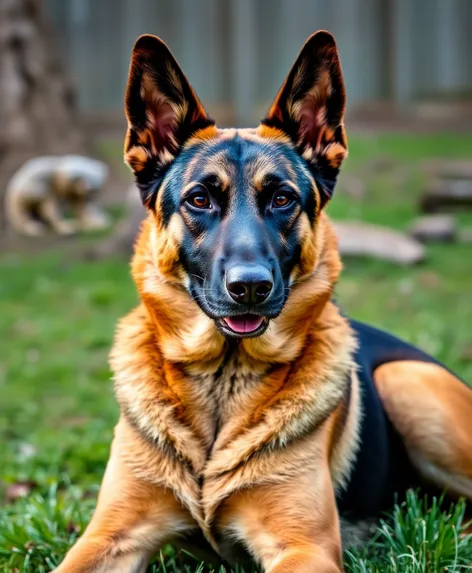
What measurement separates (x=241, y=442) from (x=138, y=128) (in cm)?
112

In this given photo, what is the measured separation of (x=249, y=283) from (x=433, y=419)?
110 cm

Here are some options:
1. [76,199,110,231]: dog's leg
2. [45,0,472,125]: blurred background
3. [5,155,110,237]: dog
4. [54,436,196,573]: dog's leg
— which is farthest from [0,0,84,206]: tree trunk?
[54,436,196,573]: dog's leg

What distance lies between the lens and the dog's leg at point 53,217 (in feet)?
33.3

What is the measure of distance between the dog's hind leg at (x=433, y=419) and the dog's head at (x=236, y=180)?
71 cm

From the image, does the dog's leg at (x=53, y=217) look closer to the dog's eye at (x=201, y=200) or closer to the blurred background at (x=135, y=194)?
the blurred background at (x=135, y=194)

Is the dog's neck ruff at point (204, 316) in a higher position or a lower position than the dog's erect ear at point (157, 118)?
lower

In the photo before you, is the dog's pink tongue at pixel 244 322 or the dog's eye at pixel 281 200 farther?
the dog's eye at pixel 281 200

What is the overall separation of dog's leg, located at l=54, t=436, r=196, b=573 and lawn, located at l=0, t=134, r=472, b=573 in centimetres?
→ 15

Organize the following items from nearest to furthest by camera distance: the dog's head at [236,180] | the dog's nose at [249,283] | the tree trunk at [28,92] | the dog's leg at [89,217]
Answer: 1. the dog's nose at [249,283]
2. the dog's head at [236,180]
3. the dog's leg at [89,217]
4. the tree trunk at [28,92]

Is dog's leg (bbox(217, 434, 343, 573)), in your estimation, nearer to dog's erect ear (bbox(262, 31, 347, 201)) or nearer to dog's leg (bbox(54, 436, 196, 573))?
dog's leg (bbox(54, 436, 196, 573))

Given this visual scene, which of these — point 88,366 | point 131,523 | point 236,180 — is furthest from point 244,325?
point 88,366

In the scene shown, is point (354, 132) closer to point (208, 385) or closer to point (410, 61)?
point (410, 61)

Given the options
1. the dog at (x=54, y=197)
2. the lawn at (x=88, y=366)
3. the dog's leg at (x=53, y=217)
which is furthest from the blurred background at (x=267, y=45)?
the dog's leg at (x=53, y=217)

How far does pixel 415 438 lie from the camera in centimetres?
340
